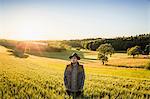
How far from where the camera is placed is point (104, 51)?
1110cm

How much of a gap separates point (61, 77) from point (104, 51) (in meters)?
1.77

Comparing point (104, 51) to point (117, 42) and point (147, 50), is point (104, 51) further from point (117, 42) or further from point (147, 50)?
point (147, 50)

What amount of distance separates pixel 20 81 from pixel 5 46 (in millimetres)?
4527

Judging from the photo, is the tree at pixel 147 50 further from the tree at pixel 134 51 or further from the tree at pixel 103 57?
the tree at pixel 103 57

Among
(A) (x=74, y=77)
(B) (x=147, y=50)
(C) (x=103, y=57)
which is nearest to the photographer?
(A) (x=74, y=77)

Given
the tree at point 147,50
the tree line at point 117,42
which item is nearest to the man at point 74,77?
the tree line at point 117,42

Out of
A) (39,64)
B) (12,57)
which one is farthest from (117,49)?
(12,57)

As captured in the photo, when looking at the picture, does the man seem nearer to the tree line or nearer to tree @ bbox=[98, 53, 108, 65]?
the tree line

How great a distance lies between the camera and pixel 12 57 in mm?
12617

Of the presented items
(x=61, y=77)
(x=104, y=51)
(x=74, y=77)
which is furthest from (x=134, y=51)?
(x=74, y=77)

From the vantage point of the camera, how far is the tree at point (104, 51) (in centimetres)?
1105

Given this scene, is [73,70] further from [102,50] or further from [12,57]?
[12,57]

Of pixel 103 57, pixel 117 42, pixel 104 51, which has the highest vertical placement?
pixel 117 42

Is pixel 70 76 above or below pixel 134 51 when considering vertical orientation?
below
